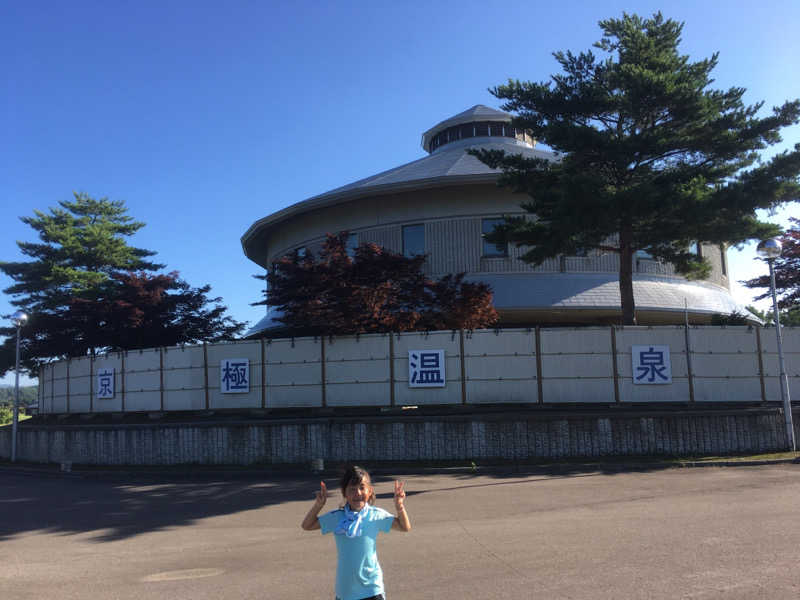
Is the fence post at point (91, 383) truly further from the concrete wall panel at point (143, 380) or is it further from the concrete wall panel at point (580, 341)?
the concrete wall panel at point (580, 341)

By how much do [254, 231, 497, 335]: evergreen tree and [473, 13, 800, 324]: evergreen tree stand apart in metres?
2.25

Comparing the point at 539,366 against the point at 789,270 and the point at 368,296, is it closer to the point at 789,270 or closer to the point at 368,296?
the point at 368,296

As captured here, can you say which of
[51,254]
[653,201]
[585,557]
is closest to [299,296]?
[653,201]

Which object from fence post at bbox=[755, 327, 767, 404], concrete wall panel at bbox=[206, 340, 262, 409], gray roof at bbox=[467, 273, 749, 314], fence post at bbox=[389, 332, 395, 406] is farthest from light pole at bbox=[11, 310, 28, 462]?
fence post at bbox=[755, 327, 767, 404]

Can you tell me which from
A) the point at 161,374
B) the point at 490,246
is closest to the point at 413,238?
the point at 490,246

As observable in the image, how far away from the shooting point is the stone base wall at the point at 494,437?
44.3 ft

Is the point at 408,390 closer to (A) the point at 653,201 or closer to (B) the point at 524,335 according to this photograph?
(B) the point at 524,335

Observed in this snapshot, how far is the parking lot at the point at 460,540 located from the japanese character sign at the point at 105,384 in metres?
6.84

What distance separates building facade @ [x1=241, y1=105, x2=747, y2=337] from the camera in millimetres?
23188

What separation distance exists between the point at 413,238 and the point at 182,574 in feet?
64.6

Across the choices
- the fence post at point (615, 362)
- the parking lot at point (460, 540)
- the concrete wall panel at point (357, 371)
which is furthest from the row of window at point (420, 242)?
the parking lot at point (460, 540)

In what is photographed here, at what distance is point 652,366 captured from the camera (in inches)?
582

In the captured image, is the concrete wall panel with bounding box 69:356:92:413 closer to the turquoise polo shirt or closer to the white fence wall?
the white fence wall

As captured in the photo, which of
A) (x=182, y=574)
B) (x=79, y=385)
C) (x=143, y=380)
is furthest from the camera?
(x=79, y=385)
